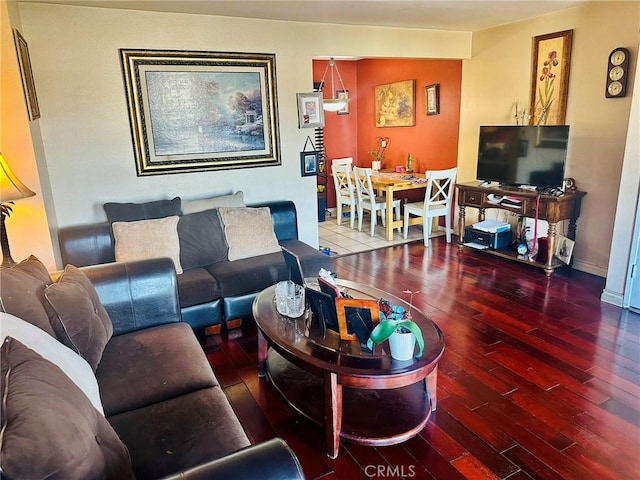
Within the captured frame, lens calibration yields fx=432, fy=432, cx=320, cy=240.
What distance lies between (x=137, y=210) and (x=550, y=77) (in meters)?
3.85

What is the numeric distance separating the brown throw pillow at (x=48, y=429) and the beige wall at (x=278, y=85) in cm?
246

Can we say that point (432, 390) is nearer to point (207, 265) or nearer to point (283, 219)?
point (207, 265)

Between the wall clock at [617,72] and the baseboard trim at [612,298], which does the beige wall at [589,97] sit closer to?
the wall clock at [617,72]

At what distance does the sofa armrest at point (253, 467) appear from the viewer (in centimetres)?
99

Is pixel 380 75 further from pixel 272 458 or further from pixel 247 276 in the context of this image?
pixel 272 458

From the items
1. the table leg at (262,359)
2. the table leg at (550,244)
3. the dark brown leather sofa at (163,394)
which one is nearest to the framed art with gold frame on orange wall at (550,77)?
the table leg at (550,244)

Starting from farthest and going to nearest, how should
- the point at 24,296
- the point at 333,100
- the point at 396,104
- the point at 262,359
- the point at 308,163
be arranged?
the point at 396,104, the point at 333,100, the point at 308,163, the point at 262,359, the point at 24,296

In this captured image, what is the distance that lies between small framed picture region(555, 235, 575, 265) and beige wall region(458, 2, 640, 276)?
0.12 metres

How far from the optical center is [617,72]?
353 centimetres

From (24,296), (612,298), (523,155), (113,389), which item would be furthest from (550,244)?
(24,296)

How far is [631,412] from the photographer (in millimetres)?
2121

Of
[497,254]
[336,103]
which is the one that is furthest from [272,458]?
[336,103]

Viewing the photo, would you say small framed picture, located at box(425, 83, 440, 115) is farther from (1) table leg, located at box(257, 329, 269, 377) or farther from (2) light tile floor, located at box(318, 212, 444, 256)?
(1) table leg, located at box(257, 329, 269, 377)

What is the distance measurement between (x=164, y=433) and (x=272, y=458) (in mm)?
585
